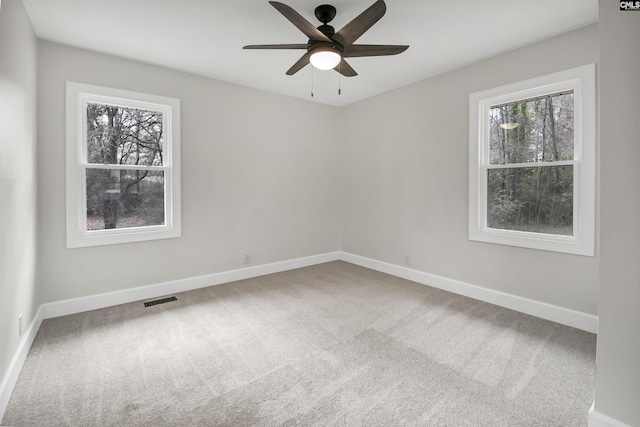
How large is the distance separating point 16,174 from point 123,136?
1381 mm

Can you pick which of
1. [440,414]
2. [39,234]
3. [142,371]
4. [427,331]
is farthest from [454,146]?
[39,234]

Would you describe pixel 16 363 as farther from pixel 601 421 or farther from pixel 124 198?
pixel 601 421

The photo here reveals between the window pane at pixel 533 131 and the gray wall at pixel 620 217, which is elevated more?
the window pane at pixel 533 131

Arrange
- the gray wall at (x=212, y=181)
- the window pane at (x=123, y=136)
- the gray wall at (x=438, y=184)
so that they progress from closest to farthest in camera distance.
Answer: the gray wall at (x=438, y=184)
the gray wall at (x=212, y=181)
the window pane at (x=123, y=136)

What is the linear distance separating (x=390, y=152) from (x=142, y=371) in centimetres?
384

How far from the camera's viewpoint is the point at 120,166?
133 inches

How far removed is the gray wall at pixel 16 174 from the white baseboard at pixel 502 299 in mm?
3961

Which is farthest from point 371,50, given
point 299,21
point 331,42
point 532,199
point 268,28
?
point 532,199

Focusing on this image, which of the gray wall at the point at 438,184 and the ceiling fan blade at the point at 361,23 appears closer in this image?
the ceiling fan blade at the point at 361,23

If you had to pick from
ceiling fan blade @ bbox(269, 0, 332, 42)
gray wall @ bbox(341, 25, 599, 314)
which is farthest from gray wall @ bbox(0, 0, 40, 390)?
gray wall @ bbox(341, 25, 599, 314)

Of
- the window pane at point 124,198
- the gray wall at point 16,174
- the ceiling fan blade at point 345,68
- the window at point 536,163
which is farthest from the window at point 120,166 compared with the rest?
the window at point 536,163

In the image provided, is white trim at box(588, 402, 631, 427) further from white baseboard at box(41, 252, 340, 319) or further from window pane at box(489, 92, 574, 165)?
white baseboard at box(41, 252, 340, 319)

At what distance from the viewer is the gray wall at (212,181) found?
299 centimetres

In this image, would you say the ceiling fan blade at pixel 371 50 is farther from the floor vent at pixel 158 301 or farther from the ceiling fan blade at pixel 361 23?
the floor vent at pixel 158 301
